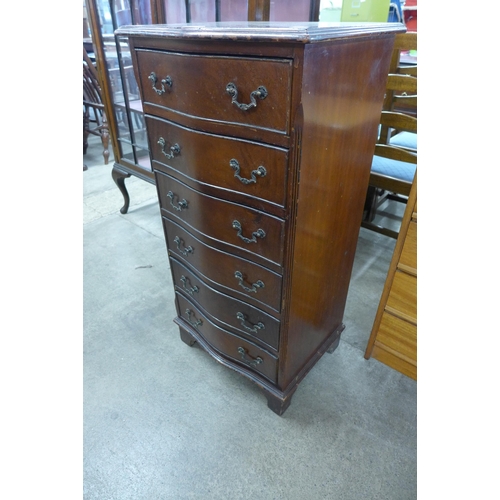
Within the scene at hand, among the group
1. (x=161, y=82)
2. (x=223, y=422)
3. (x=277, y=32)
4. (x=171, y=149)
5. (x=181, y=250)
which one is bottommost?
(x=223, y=422)

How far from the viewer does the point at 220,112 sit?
0.83 meters

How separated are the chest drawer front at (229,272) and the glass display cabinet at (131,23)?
0.81 metres

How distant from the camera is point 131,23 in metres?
1.72

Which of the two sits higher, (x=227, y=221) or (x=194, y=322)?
(x=227, y=221)

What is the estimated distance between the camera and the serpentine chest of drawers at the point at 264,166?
73cm

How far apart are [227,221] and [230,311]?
340 millimetres

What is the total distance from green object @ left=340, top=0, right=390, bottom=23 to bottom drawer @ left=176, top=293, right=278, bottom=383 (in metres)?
1.19

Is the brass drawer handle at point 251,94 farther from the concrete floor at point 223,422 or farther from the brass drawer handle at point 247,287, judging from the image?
the concrete floor at point 223,422

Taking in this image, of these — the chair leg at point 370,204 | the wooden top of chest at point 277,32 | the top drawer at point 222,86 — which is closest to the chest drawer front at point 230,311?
the top drawer at point 222,86

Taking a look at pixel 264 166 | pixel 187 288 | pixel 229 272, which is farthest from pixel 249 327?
pixel 264 166

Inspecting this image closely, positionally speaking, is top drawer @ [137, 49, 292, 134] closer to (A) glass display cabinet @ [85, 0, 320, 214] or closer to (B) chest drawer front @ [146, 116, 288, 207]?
(B) chest drawer front @ [146, 116, 288, 207]

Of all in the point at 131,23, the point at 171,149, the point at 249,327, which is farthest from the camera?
the point at 131,23

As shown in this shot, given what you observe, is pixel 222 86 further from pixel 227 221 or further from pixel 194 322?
pixel 194 322
